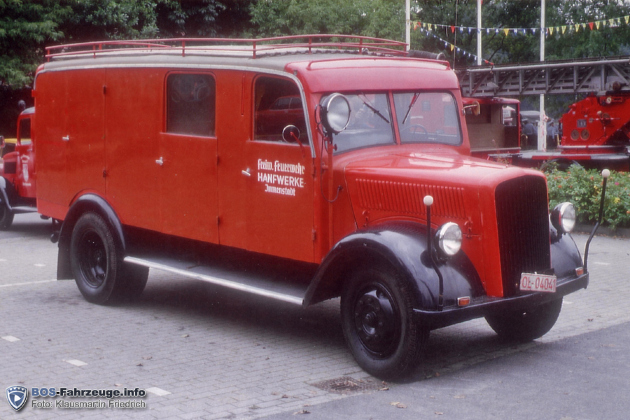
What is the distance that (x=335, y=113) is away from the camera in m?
6.54

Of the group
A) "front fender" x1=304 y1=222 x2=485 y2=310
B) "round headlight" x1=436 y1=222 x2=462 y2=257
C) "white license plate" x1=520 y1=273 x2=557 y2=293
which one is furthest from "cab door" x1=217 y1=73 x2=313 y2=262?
"white license plate" x1=520 y1=273 x2=557 y2=293

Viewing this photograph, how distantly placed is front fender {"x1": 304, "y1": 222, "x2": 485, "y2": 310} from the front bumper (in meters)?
0.05

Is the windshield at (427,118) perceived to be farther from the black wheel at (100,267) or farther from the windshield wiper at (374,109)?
the black wheel at (100,267)

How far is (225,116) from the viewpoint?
7.43 meters

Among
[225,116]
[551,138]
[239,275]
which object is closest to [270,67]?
[225,116]

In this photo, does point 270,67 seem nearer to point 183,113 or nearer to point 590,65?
point 183,113

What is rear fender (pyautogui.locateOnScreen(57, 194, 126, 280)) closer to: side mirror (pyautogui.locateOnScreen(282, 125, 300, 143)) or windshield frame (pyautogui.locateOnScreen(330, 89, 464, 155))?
side mirror (pyautogui.locateOnScreen(282, 125, 300, 143))

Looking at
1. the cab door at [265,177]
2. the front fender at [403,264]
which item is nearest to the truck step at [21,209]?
the cab door at [265,177]

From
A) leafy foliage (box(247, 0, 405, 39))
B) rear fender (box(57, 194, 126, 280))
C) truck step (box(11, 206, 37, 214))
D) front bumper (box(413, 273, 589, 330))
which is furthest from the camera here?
leafy foliage (box(247, 0, 405, 39))

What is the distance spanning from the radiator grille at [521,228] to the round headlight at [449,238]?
12.5 inches

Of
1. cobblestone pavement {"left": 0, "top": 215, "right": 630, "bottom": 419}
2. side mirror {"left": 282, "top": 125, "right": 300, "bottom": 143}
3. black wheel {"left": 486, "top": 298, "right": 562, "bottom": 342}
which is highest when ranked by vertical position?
side mirror {"left": 282, "top": 125, "right": 300, "bottom": 143}

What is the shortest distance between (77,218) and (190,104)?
2080 millimetres

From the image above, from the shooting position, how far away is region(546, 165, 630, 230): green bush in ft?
44.4

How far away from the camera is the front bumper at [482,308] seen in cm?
574
